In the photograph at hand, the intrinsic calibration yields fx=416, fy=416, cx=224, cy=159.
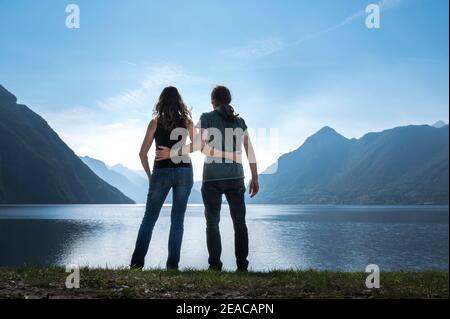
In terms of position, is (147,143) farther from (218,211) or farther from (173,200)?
(218,211)

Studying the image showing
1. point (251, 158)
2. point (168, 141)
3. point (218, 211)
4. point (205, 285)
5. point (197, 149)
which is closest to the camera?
point (205, 285)

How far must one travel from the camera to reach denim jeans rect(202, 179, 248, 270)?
32.0 ft

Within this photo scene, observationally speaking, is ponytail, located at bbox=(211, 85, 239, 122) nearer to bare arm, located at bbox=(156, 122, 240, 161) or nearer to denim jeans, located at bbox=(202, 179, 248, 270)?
bare arm, located at bbox=(156, 122, 240, 161)

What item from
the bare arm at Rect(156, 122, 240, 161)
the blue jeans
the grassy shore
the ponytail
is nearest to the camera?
the grassy shore

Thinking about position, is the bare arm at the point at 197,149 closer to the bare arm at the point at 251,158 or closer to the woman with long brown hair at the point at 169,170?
the woman with long brown hair at the point at 169,170

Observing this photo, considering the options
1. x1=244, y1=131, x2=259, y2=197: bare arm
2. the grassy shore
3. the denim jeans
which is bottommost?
the grassy shore

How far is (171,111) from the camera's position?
1009cm

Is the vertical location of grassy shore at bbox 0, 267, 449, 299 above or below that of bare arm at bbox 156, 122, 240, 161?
below

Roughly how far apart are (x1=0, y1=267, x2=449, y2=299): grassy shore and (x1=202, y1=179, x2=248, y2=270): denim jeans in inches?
31.5

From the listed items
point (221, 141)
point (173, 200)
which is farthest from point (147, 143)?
point (221, 141)

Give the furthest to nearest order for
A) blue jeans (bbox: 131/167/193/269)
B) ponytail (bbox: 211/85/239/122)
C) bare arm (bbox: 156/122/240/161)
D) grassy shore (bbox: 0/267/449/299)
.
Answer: ponytail (bbox: 211/85/239/122), blue jeans (bbox: 131/167/193/269), bare arm (bbox: 156/122/240/161), grassy shore (bbox: 0/267/449/299)

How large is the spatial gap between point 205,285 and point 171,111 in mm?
4344

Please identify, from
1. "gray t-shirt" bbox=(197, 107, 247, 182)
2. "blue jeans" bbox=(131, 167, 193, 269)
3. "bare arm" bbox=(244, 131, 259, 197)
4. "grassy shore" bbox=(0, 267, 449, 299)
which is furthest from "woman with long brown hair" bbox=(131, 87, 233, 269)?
"bare arm" bbox=(244, 131, 259, 197)
